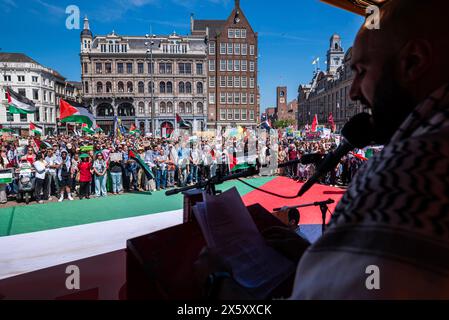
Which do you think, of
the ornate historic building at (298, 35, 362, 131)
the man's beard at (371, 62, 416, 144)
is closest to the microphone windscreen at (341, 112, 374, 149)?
the man's beard at (371, 62, 416, 144)

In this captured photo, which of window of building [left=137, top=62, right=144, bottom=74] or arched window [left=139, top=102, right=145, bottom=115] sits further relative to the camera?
arched window [left=139, top=102, right=145, bottom=115]

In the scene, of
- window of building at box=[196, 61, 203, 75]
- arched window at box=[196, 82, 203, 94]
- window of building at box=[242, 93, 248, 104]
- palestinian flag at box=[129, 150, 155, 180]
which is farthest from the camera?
window of building at box=[242, 93, 248, 104]

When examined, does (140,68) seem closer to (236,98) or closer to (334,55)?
(236,98)

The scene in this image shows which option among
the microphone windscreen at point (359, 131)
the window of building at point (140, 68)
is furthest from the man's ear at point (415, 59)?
the window of building at point (140, 68)

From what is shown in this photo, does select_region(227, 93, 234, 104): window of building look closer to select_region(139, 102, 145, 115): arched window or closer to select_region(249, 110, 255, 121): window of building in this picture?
select_region(249, 110, 255, 121): window of building

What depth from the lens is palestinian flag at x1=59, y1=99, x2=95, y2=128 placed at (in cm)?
1288

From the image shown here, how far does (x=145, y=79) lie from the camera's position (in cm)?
5553

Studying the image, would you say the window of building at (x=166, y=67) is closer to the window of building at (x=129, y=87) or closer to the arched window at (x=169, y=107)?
the arched window at (x=169, y=107)

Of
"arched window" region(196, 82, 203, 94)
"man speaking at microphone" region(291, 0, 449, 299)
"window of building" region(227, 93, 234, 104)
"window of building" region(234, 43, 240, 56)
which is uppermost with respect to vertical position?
"window of building" region(234, 43, 240, 56)

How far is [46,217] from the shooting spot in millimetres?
7859

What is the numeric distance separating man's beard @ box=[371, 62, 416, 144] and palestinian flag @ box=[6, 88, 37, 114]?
17.5 meters

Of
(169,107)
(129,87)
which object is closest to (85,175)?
(169,107)

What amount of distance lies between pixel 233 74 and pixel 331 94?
1509 inches
